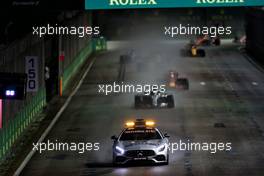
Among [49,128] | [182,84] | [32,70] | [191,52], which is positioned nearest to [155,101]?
[49,128]

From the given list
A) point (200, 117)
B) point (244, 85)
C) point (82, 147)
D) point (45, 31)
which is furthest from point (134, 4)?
point (244, 85)

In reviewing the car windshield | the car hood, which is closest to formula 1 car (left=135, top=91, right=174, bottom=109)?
the car windshield

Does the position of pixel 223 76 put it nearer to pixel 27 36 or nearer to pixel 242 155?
pixel 27 36

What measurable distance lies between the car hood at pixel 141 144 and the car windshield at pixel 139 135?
1.38 feet

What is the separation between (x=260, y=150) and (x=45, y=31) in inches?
762

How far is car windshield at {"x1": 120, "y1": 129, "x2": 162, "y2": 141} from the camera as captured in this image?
34222mm

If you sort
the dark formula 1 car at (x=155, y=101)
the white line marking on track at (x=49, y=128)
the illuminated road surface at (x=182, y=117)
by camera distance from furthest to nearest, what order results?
1. the dark formula 1 car at (x=155, y=101)
2. the white line marking on track at (x=49, y=128)
3. the illuminated road surface at (x=182, y=117)

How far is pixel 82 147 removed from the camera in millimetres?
38812

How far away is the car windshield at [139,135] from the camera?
112 ft

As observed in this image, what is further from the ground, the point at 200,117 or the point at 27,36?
the point at 27,36

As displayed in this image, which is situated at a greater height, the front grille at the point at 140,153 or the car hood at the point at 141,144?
the car hood at the point at 141,144

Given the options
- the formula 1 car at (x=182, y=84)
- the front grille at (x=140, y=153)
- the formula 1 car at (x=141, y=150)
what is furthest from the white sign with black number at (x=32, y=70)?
the formula 1 car at (x=182, y=84)

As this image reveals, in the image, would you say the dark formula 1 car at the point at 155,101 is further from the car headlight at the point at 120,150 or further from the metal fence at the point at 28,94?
the car headlight at the point at 120,150

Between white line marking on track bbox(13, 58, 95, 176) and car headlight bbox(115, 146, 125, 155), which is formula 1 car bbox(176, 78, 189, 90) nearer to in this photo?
white line marking on track bbox(13, 58, 95, 176)
